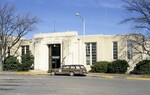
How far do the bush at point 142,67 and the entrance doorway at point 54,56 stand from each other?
15.6 meters

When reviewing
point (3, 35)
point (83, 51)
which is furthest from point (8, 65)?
point (83, 51)

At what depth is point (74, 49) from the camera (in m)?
59.6

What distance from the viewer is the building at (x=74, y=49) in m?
56.5

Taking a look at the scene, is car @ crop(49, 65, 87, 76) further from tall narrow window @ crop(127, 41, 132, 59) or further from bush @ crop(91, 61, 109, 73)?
tall narrow window @ crop(127, 41, 132, 59)

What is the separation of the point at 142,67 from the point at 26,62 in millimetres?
22275

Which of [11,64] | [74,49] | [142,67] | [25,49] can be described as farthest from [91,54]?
[11,64]

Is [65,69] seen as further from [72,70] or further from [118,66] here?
[118,66]

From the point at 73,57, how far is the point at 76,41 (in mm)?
2732

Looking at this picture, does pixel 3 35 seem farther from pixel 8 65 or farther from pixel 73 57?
pixel 73 57

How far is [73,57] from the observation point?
5941 cm

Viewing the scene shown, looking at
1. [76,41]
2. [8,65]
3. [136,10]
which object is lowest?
[8,65]

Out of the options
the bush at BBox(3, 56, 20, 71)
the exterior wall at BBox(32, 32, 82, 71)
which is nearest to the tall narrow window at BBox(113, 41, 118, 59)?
the exterior wall at BBox(32, 32, 82, 71)

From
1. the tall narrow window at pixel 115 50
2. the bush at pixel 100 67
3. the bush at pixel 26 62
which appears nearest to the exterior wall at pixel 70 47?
the tall narrow window at pixel 115 50

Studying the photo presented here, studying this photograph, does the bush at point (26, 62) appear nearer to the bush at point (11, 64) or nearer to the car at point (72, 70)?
the bush at point (11, 64)
